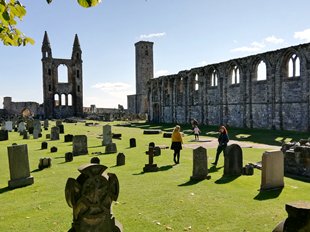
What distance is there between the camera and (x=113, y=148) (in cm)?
1570

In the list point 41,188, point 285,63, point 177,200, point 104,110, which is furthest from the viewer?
point 104,110

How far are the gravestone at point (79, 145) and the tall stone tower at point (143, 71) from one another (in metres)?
52.3

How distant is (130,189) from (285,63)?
23.0m

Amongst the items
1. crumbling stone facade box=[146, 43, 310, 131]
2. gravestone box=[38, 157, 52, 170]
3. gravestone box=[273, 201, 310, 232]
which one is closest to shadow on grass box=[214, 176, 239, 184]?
gravestone box=[273, 201, 310, 232]

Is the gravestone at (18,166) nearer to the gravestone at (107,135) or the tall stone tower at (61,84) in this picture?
the gravestone at (107,135)

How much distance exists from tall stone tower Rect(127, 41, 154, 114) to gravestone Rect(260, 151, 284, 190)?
194 feet

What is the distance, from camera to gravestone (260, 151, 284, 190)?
8.46 metres

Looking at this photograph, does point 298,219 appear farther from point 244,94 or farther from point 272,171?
point 244,94

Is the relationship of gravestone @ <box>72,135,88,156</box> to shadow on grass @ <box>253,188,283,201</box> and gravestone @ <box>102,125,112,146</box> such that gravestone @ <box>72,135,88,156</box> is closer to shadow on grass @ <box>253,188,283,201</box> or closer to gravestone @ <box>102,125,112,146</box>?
gravestone @ <box>102,125,112,146</box>

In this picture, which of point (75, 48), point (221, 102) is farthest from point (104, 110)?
point (221, 102)

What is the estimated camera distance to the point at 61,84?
61281mm

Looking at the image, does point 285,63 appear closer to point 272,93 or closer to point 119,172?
point 272,93

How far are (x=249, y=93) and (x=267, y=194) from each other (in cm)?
2433

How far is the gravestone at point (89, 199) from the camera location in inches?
189
